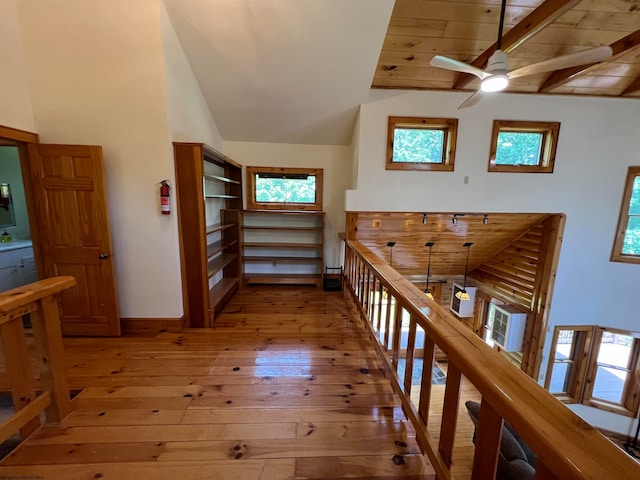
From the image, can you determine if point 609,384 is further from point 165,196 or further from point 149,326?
point 165,196

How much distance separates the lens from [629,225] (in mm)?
3912

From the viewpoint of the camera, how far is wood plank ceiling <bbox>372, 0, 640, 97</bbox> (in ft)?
8.43

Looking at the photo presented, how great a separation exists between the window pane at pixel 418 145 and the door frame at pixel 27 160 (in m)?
3.85

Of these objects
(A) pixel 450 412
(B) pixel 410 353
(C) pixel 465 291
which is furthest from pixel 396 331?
(C) pixel 465 291

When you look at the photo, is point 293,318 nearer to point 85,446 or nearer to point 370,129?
point 85,446

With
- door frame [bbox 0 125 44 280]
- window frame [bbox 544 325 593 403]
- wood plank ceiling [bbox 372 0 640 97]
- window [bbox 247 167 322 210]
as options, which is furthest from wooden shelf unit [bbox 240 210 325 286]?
window frame [bbox 544 325 593 403]

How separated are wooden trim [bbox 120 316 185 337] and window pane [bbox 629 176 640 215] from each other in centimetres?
626

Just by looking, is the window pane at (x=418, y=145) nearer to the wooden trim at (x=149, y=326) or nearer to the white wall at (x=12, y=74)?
the wooden trim at (x=149, y=326)

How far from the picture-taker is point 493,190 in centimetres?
371

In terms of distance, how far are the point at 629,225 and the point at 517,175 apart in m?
1.98

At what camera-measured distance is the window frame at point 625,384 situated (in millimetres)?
4254

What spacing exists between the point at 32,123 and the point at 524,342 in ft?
23.7

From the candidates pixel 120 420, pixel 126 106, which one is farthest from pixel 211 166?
pixel 120 420

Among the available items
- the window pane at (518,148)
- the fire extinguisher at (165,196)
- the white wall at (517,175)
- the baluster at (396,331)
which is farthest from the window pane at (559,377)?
the fire extinguisher at (165,196)
